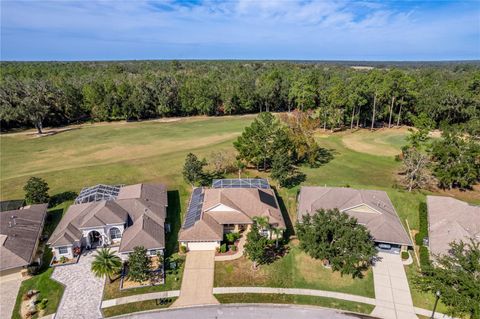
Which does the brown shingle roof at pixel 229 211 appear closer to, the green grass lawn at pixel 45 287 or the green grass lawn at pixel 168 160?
the green grass lawn at pixel 168 160

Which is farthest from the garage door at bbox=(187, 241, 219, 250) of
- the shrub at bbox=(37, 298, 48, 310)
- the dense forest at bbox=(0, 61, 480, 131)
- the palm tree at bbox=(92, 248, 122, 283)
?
the dense forest at bbox=(0, 61, 480, 131)

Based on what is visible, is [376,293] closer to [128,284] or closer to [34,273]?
[128,284]

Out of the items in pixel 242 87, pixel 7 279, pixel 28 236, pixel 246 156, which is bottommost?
pixel 7 279

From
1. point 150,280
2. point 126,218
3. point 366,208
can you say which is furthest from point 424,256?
point 126,218

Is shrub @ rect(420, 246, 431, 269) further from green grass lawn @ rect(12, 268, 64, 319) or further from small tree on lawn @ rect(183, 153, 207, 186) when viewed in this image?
green grass lawn @ rect(12, 268, 64, 319)

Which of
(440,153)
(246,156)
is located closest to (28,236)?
(246,156)

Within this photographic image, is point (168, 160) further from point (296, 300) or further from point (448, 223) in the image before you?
point (448, 223)
